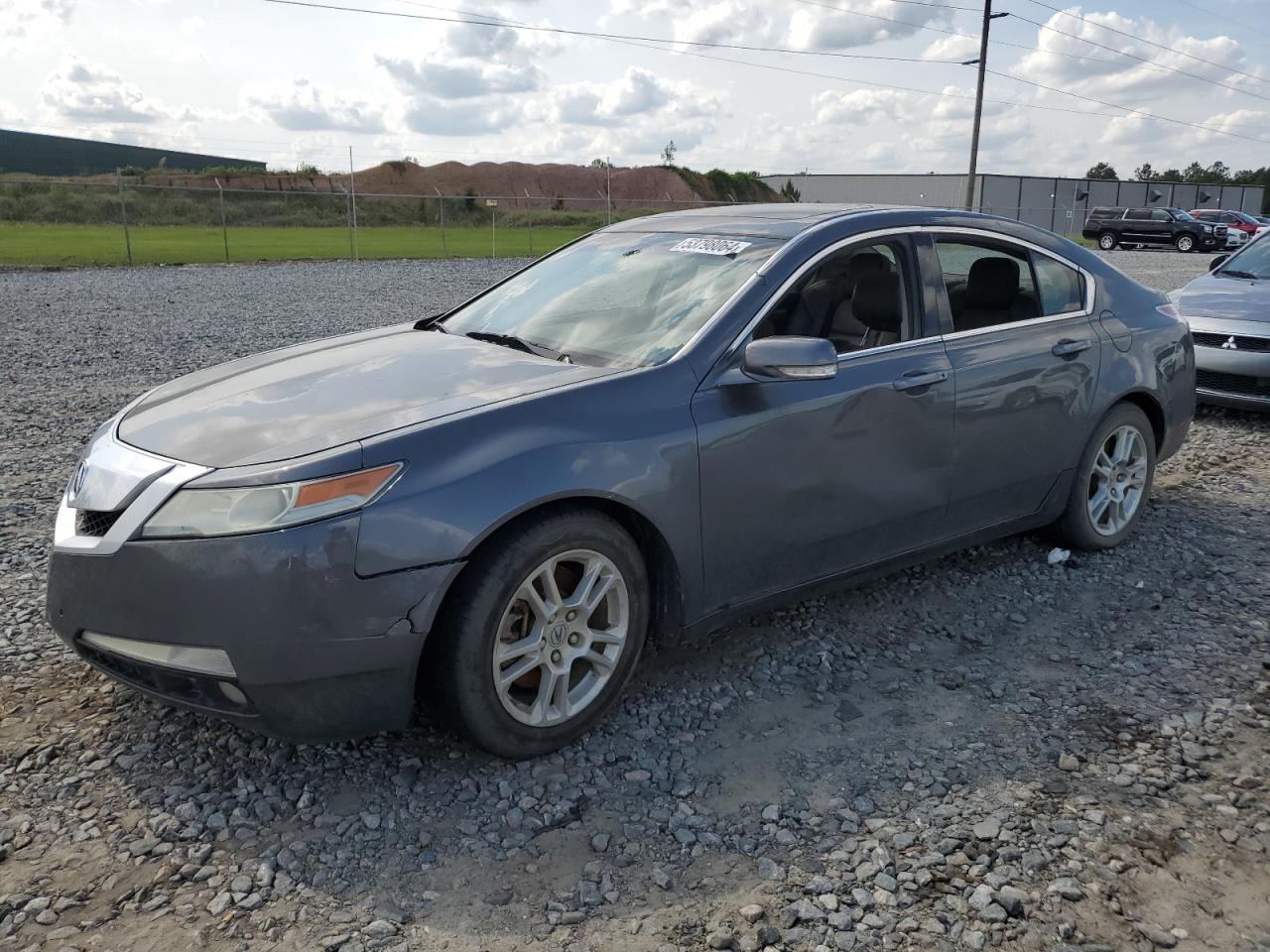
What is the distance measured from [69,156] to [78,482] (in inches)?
3802

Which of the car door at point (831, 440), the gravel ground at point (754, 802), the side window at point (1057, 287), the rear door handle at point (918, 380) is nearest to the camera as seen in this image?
the gravel ground at point (754, 802)

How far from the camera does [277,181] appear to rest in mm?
61844

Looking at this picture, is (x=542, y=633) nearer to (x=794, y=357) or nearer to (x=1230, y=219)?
(x=794, y=357)

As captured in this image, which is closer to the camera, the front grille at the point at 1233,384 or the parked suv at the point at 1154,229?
the front grille at the point at 1233,384

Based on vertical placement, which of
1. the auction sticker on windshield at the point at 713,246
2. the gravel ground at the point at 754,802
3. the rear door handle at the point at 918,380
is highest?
the auction sticker on windshield at the point at 713,246

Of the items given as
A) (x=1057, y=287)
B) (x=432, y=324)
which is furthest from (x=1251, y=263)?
(x=432, y=324)

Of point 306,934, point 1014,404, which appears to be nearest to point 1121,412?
point 1014,404

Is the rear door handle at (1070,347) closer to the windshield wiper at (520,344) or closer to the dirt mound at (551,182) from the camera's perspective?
the windshield wiper at (520,344)

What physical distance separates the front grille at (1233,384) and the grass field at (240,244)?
73.0 ft

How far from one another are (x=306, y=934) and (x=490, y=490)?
1.21 m

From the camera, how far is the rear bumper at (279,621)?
2740 millimetres

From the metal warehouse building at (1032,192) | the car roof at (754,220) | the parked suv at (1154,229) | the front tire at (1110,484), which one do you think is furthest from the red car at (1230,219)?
the car roof at (754,220)

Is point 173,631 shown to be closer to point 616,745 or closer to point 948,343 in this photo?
point 616,745

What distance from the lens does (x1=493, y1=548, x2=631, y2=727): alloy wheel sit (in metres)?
3.11
